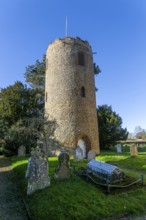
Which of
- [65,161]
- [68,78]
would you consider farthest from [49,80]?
[65,161]

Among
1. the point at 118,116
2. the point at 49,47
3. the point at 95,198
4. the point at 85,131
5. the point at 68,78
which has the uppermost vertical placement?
the point at 49,47

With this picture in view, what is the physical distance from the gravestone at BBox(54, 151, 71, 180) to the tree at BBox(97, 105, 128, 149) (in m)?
18.9

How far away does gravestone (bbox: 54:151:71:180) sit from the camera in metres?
8.07

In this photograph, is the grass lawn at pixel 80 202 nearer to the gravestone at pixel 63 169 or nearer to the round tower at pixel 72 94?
the gravestone at pixel 63 169

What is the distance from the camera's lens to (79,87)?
1869 centimetres

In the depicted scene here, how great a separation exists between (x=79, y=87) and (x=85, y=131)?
460 centimetres

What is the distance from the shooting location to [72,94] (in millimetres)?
18312

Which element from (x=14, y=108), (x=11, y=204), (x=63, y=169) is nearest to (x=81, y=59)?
(x=14, y=108)

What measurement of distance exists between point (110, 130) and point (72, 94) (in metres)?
11.2

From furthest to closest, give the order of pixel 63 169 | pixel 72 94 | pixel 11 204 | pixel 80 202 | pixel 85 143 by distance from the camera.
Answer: pixel 72 94, pixel 85 143, pixel 63 169, pixel 11 204, pixel 80 202

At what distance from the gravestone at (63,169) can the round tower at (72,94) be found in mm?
8714

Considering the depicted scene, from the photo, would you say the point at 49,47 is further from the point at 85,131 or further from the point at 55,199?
the point at 55,199

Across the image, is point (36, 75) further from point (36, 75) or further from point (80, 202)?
point (80, 202)

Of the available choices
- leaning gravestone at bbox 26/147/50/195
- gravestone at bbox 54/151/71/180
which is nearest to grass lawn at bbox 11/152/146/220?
leaning gravestone at bbox 26/147/50/195
